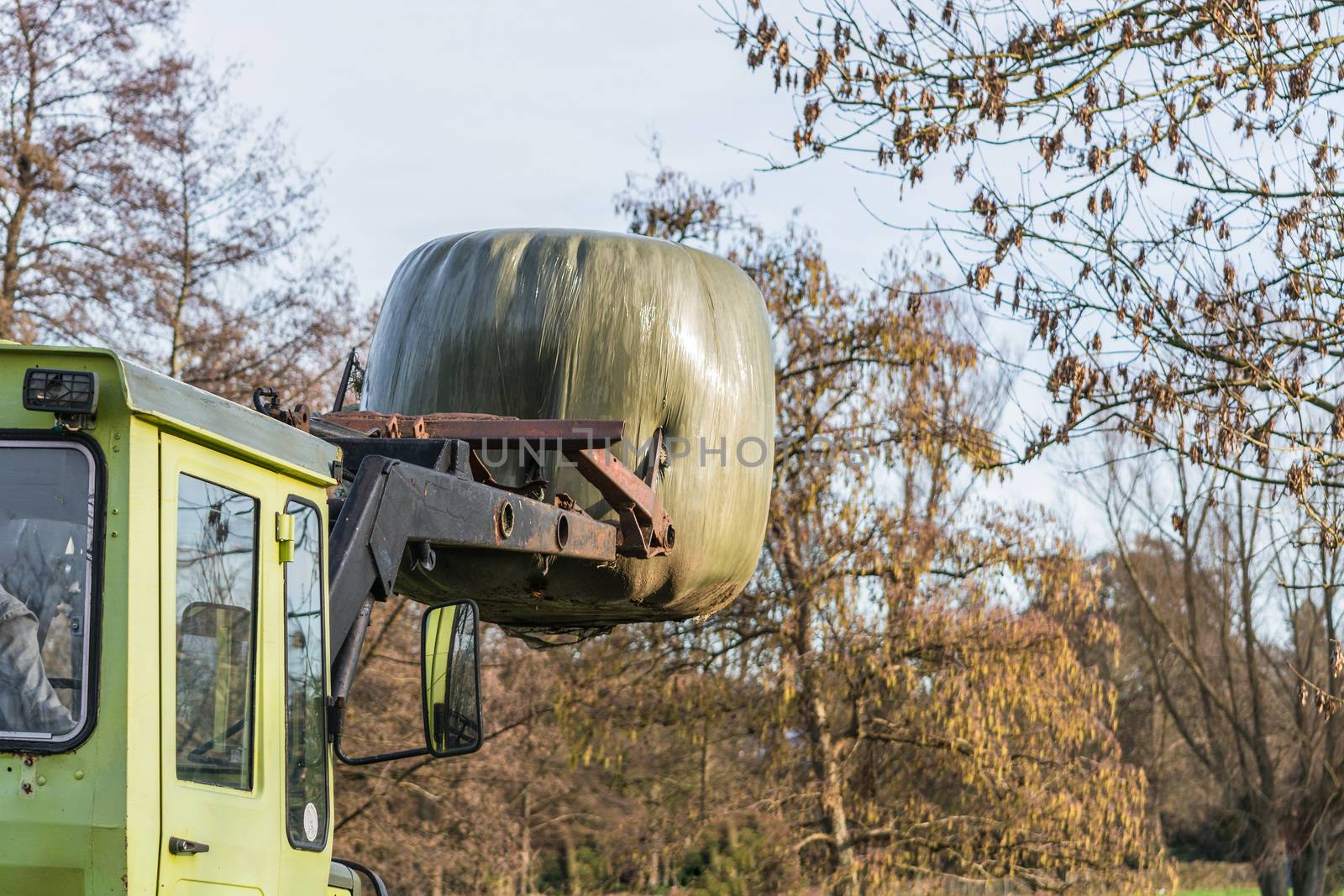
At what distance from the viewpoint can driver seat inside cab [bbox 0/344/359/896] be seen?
8.09 ft

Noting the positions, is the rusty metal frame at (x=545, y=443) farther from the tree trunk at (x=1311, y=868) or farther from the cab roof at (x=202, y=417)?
the tree trunk at (x=1311, y=868)

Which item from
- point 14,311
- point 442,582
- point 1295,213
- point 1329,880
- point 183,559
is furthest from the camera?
point 1329,880

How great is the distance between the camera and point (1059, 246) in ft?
23.7

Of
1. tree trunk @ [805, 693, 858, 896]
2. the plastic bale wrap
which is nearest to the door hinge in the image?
the plastic bale wrap

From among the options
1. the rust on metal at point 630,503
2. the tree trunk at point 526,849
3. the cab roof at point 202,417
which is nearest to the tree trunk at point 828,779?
the tree trunk at point 526,849

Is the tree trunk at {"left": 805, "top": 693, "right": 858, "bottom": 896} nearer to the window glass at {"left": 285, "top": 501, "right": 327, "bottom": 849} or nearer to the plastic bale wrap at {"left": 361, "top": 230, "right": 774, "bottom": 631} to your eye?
the plastic bale wrap at {"left": 361, "top": 230, "right": 774, "bottom": 631}

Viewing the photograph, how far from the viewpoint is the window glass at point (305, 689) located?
309cm

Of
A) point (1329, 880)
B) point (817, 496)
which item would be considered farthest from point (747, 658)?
point (1329, 880)

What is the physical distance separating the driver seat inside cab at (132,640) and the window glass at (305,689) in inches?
3.1

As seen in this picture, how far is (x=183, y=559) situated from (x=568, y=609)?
3338 millimetres

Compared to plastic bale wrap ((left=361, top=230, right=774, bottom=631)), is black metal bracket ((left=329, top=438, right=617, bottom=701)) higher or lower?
lower

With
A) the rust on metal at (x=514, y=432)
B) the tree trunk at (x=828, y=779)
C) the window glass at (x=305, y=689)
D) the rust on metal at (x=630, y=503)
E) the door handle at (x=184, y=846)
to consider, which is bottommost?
the tree trunk at (x=828, y=779)

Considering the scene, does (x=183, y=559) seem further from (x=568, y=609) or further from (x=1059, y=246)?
(x=1059, y=246)

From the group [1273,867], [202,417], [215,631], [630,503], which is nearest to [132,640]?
[215,631]
